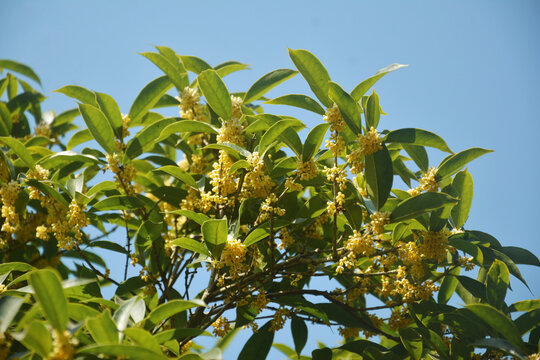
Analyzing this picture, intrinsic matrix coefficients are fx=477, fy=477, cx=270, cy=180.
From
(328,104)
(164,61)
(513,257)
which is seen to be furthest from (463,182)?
(164,61)

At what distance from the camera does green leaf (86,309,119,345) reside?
4.95 feet

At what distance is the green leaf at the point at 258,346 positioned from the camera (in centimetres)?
219

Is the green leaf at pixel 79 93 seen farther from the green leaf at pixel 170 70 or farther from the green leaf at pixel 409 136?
the green leaf at pixel 409 136

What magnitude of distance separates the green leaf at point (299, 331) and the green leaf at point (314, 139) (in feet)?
2.90

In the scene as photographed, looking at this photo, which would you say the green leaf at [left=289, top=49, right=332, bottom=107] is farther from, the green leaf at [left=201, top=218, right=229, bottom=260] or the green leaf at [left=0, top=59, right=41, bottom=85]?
the green leaf at [left=0, top=59, right=41, bottom=85]

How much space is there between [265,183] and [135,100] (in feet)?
3.71

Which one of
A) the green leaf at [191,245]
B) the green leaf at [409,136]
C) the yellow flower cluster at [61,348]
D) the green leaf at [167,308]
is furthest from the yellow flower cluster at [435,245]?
the yellow flower cluster at [61,348]

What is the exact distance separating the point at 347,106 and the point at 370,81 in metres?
0.21

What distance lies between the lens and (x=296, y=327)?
2443 mm


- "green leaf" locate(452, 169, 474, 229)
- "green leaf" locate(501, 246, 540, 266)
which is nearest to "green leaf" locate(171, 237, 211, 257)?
"green leaf" locate(452, 169, 474, 229)

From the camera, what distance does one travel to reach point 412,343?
2.09m

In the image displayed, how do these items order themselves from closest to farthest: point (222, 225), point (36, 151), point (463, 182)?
point (222, 225) < point (463, 182) < point (36, 151)

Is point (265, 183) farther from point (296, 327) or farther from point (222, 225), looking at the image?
point (296, 327)

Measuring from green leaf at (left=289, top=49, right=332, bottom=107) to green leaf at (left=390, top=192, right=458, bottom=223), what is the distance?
0.56 m
